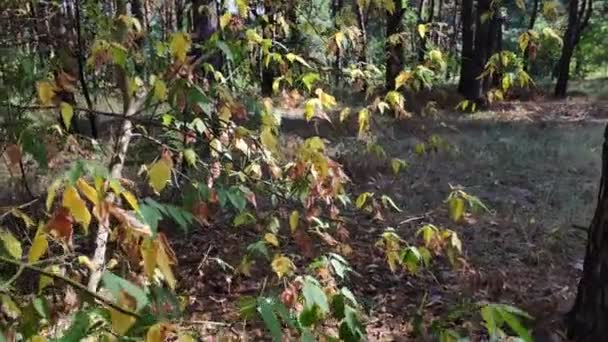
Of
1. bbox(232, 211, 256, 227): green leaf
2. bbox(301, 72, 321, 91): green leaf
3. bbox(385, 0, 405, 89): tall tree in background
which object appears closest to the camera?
bbox(301, 72, 321, 91): green leaf

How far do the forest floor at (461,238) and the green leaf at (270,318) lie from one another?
590mm

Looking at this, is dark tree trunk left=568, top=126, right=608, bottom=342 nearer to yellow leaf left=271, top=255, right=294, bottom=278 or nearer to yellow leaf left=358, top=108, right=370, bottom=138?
yellow leaf left=358, top=108, right=370, bottom=138

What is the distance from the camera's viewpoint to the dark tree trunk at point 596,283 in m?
3.27

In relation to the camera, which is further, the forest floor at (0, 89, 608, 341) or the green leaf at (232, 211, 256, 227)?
the forest floor at (0, 89, 608, 341)

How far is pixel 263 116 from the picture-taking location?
7.13 ft

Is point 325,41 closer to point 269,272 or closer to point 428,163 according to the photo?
point 269,272

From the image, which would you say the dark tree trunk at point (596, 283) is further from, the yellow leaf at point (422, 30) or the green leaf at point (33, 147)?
the green leaf at point (33, 147)

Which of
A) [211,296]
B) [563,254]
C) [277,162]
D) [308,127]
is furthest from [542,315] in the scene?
[308,127]

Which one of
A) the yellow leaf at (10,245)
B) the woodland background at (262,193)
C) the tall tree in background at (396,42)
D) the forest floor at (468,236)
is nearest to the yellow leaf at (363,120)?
the woodland background at (262,193)

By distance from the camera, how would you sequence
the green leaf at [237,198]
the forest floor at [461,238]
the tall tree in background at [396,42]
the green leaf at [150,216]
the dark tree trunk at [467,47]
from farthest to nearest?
the dark tree trunk at [467,47] < the forest floor at [461,238] < the tall tree in background at [396,42] < the green leaf at [237,198] < the green leaf at [150,216]

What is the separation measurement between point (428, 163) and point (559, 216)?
7.23 feet

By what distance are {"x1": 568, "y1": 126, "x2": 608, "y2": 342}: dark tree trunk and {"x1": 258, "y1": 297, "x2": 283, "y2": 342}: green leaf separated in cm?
250

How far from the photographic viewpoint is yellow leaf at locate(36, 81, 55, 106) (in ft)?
4.96

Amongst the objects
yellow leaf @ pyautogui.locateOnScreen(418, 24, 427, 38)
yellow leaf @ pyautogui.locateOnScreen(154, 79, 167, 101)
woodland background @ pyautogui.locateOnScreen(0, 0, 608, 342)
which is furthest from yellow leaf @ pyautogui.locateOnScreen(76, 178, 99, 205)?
yellow leaf @ pyautogui.locateOnScreen(418, 24, 427, 38)
